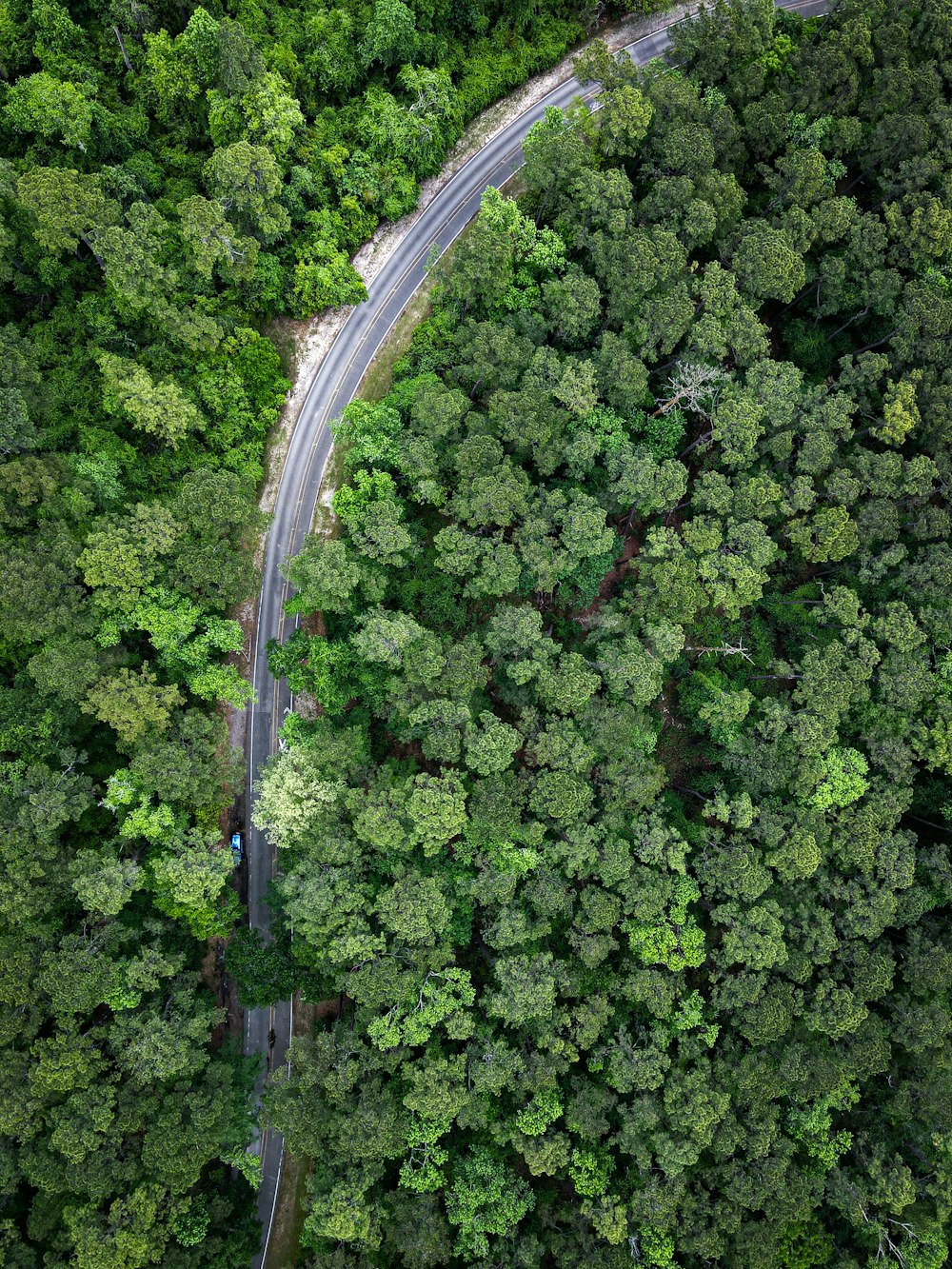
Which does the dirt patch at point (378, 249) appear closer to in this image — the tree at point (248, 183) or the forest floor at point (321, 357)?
the forest floor at point (321, 357)

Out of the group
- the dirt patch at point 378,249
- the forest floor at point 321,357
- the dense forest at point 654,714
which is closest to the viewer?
the dense forest at point 654,714

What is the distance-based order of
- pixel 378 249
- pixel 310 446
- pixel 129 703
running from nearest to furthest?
1. pixel 129 703
2. pixel 310 446
3. pixel 378 249

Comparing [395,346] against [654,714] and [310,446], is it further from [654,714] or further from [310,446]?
[654,714]

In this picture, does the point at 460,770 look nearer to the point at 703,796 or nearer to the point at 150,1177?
the point at 703,796

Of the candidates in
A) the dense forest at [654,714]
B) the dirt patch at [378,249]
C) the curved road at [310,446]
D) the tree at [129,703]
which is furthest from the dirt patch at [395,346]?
the tree at [129,703]

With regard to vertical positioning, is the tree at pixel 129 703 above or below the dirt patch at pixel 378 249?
below

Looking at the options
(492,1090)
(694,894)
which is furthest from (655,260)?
(492,1090)

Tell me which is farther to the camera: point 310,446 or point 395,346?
point 395,346

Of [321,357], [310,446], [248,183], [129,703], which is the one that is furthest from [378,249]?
[129,703]
